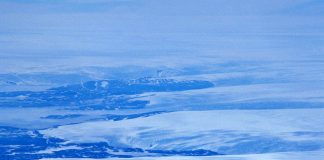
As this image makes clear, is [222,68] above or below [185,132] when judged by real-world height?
above

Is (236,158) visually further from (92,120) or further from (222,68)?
(222,68)

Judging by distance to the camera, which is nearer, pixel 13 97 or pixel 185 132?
pixel 185 132

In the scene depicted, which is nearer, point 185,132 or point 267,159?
point 267,159

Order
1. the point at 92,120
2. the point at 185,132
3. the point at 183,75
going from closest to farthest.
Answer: the point at 185,132 < the point at 92,120 < the point at 183,75

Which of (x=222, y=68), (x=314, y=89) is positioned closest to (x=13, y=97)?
(x=222, y=68)

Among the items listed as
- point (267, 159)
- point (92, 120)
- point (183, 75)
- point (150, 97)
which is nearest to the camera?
point (267, 159)

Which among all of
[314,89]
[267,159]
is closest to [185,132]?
[267,159]

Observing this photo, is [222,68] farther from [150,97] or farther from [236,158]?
[236,158]

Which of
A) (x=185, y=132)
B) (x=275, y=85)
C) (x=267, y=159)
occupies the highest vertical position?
(x=275, y=85)

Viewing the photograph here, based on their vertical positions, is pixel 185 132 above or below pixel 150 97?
below

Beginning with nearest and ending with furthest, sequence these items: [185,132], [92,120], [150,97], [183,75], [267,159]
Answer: [267,159], [185,132], [92,120], [150,97], [183,75]
